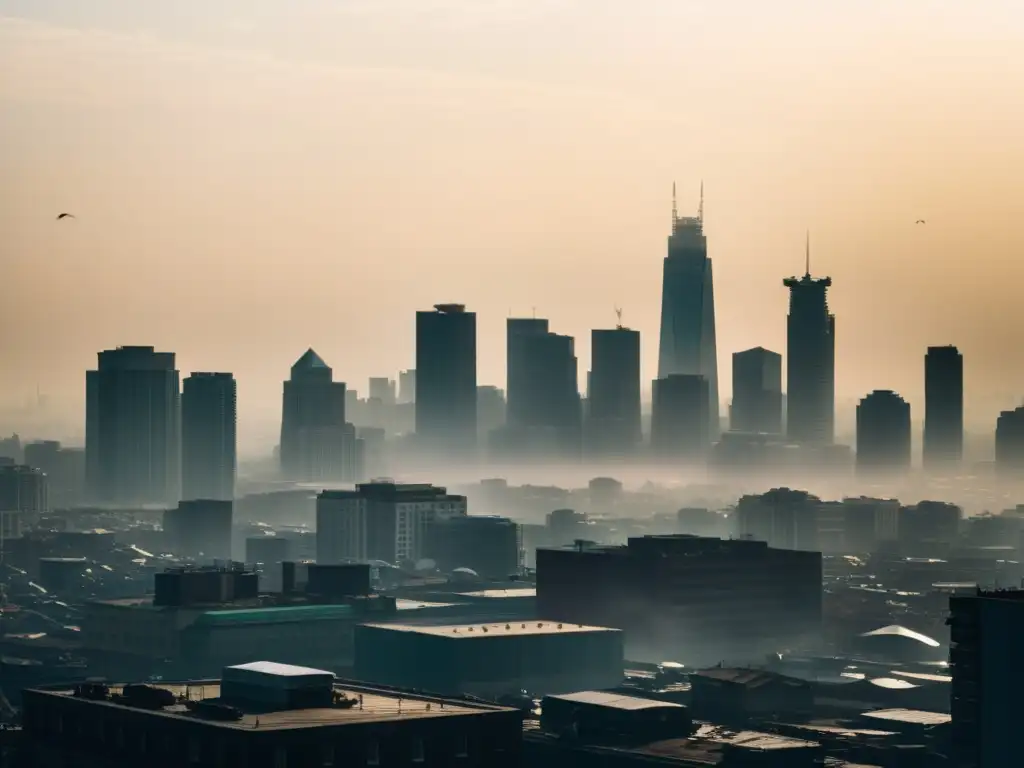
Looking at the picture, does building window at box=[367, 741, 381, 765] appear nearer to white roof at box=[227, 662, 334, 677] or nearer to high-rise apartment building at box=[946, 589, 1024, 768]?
white roof at box=[227, 662, 334, 677]

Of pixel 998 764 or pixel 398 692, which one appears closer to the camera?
pixel 998 764

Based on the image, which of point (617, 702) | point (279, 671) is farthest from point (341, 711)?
point (617, 702)

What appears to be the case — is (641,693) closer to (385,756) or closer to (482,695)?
(482,695)

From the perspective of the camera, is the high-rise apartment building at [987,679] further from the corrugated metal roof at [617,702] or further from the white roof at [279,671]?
the white roof at [279,671]

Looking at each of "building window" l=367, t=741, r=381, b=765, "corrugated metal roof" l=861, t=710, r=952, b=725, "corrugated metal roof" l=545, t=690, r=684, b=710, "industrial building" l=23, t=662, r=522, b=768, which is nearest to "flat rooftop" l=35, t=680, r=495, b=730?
"industrial building" l=23, t=662, r=522, b=768

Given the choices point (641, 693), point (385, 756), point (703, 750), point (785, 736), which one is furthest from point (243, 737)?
point (641, 693)

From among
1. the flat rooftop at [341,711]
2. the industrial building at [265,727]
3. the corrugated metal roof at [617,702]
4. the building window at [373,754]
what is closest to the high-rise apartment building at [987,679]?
the industrial building at [265,727]

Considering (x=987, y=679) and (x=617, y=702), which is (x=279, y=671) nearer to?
(x=617, y=702)

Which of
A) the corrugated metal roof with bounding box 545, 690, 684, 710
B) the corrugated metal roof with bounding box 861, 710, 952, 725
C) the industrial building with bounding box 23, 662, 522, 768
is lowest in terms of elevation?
the corrugated metal roof with bounding box 861, 710, 952, 725
